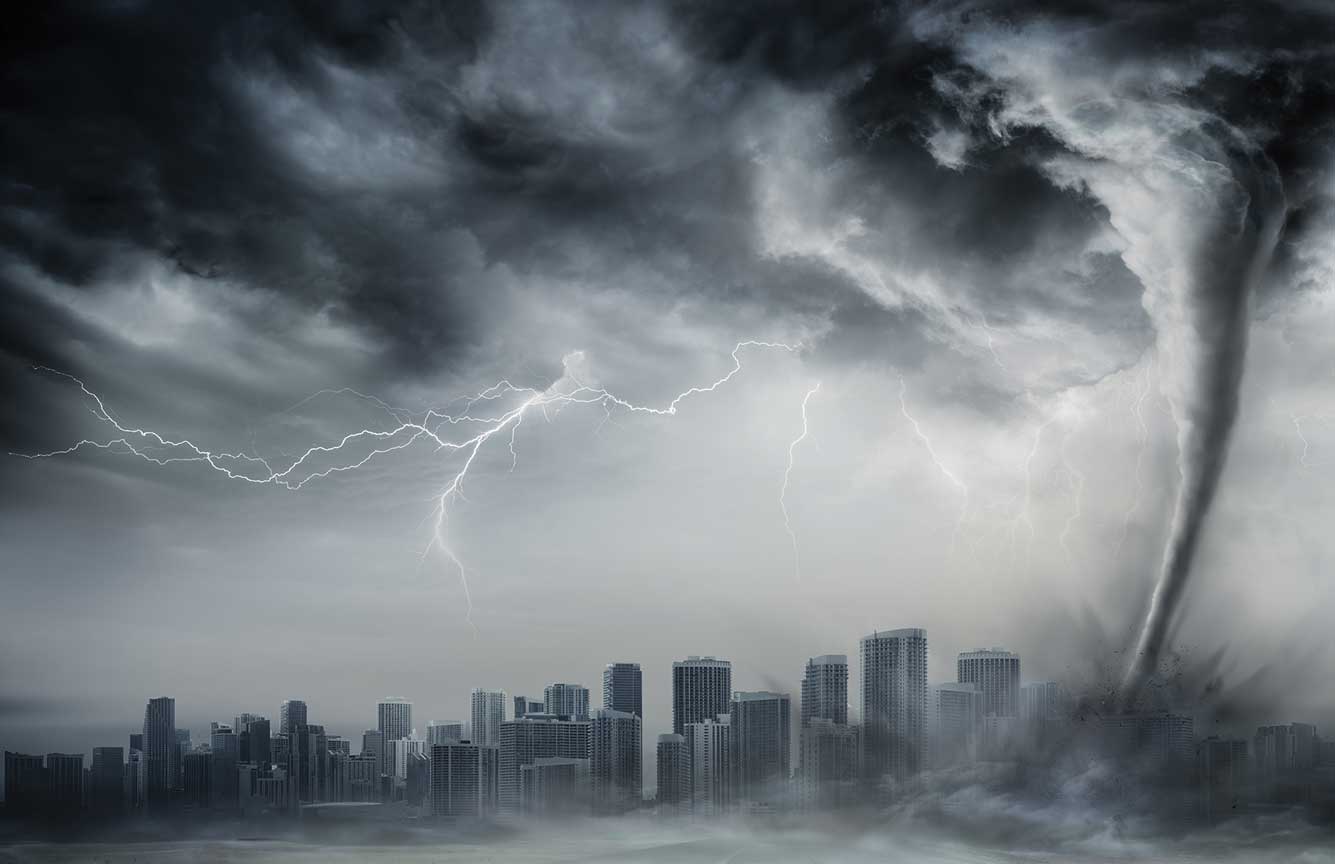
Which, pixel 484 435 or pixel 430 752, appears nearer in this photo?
pixel 484 435

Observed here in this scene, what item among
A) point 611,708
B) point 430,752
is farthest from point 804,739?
point 430,752

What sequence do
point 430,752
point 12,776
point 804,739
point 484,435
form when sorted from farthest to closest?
point 430,752, point 804,739, point 12,776, point 484,435

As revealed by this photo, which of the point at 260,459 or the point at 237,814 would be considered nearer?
the point at 260,459

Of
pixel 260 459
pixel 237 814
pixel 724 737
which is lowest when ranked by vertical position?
pixel 237 814

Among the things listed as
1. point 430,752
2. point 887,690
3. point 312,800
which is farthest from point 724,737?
point 312,800

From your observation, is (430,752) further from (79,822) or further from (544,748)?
(79,822)

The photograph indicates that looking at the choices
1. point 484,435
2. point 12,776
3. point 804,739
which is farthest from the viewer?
point 804,739

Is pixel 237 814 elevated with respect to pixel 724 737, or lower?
lower

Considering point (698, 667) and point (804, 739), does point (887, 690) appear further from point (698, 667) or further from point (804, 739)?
point (698, 667)

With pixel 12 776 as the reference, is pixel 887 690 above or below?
above
